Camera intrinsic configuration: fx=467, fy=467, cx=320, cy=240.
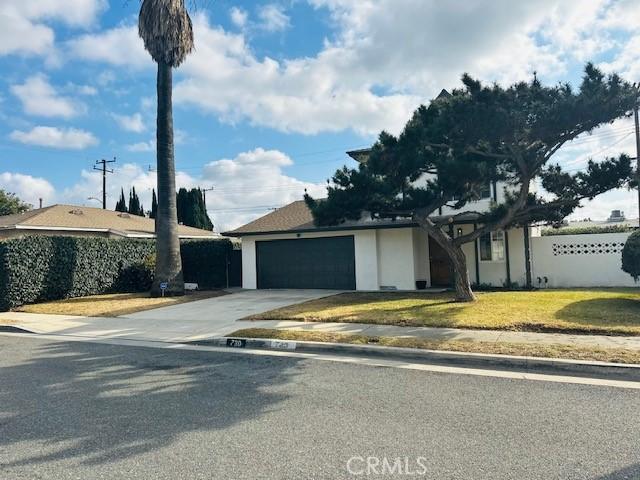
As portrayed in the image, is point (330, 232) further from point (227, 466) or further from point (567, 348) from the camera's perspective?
point (227, 466)

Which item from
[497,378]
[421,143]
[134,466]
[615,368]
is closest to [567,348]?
[615,368]

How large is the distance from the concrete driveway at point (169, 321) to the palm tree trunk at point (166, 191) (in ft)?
8.92

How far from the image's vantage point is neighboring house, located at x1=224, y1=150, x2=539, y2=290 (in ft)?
58.5

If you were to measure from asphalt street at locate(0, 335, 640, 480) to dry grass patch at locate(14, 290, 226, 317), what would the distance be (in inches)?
287

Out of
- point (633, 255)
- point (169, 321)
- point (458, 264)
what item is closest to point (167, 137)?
point (169, 321)

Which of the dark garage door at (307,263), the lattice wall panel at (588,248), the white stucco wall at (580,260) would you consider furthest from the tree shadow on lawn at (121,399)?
the lattice wall panel at (588,248)

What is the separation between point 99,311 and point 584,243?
54.9 ft

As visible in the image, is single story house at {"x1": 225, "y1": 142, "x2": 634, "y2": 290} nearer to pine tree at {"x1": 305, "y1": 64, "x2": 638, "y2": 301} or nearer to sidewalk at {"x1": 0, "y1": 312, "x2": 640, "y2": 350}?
pine tree at {"x1": 305, "y1": 64, "x2": 638, "y2": 301}

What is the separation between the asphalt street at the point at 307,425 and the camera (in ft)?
12.2

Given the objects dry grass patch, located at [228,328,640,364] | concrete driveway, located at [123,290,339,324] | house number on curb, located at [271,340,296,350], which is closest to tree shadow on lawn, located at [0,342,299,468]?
house number on curb, located at [271,340,296,350]

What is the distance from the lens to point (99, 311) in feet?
45.9

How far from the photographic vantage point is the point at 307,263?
64.3 feet

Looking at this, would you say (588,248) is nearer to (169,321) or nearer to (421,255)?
(421,255)

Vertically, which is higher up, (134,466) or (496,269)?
(496,269)
